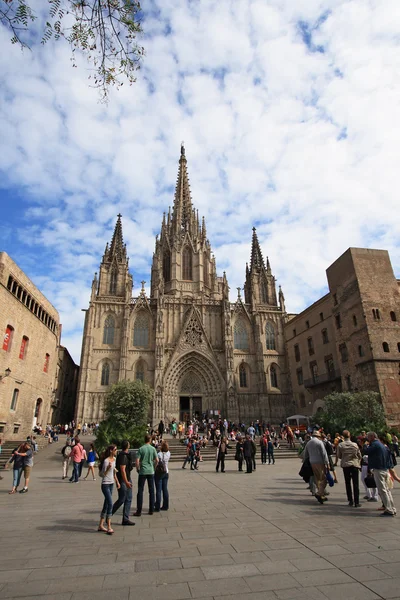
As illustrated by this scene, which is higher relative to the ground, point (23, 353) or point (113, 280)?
point (113, 280)

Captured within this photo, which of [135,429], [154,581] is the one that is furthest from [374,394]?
[154,581]

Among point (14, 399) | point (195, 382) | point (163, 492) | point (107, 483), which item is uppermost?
point (195, 382)

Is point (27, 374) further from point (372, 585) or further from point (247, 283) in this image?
point (247, 283)

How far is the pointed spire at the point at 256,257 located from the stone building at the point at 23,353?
83.1 feet

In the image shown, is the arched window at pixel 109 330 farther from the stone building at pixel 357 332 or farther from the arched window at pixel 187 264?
the stone building at pixel 357 332

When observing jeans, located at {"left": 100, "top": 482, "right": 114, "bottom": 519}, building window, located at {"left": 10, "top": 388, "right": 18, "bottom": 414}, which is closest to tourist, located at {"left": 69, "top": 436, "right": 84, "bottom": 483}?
jeans, located at {"left": 100, "top": 482, "right": 114, "bottom": 519}

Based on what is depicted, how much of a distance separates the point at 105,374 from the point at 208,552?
31.8 metres

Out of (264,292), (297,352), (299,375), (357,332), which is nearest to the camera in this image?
(357,332)

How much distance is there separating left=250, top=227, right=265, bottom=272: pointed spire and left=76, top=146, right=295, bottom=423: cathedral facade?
2000 millimetres

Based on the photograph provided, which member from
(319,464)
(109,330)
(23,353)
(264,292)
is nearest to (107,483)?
(319,464)

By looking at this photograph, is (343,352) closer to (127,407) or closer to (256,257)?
(127,407)

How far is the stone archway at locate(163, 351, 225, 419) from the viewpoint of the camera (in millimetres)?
34938

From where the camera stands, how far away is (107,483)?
19.5 feet

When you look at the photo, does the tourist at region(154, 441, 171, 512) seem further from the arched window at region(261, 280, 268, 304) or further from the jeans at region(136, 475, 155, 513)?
the arched window at region(261, 280, 268, 304)
